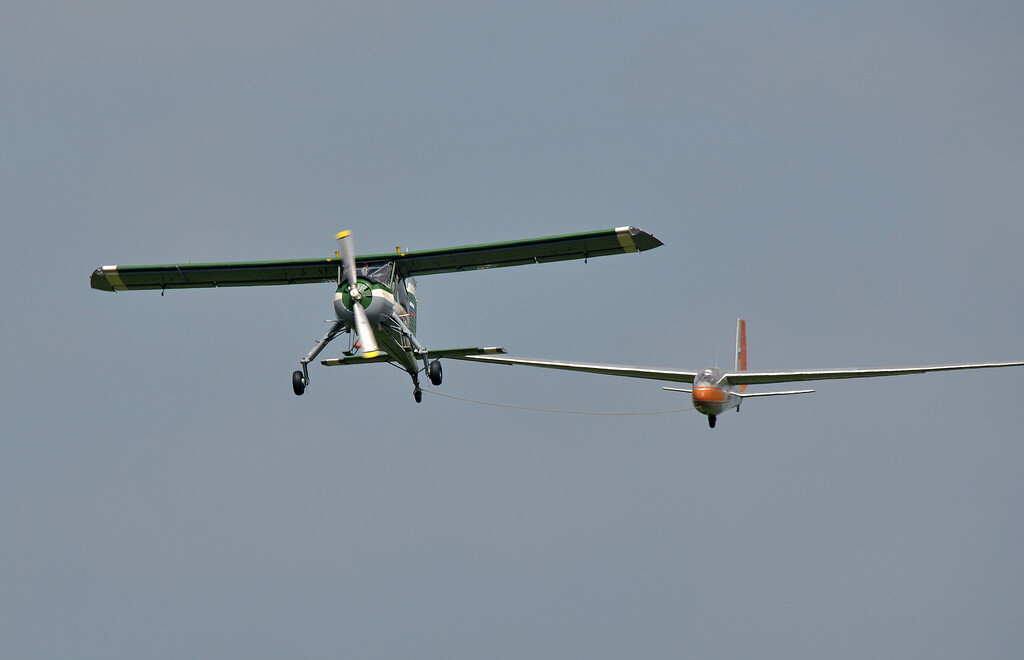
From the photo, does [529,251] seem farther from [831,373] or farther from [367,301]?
[831,373]

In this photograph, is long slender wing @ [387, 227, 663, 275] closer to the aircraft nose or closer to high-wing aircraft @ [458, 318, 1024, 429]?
high-wing aircraft @ [458, 318, 1024, 429]

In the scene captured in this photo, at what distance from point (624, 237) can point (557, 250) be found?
2147 millimetres

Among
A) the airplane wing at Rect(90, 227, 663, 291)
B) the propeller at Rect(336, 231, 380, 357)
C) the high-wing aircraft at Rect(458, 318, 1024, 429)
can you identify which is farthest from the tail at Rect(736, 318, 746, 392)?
the propeller at Rect(336, 231, 380, 357)

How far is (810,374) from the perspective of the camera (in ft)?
149

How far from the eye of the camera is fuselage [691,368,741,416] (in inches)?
1863

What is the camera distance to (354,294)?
3569 cm

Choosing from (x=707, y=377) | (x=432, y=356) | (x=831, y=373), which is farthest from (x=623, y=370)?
(x=432, y=356)

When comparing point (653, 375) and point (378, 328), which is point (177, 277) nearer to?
point (378, 328)

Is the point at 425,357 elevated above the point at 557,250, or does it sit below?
below

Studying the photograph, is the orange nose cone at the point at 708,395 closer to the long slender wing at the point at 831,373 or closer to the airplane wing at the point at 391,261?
the long slender wing at the point at 831,373

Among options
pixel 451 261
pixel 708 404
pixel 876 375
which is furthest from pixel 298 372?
pixel 876 375

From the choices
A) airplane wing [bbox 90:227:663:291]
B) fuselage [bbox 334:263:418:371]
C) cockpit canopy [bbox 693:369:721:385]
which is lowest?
cockpit canopy [bbox 693:369:721:385]

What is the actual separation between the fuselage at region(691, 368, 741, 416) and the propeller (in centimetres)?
1533

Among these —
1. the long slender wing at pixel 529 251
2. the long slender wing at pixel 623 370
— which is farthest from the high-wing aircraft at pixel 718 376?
the long slender wing at pixel 529 251
